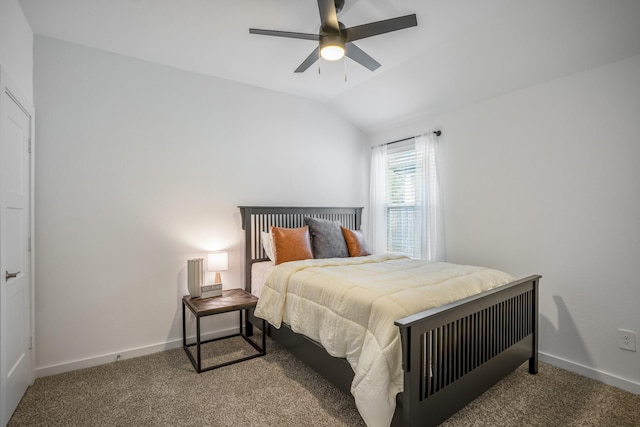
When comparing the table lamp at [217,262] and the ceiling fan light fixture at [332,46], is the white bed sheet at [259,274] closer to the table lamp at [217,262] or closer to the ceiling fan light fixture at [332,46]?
the table lamp at [217,262]

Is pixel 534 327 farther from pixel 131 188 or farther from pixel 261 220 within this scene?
pixel 131 188

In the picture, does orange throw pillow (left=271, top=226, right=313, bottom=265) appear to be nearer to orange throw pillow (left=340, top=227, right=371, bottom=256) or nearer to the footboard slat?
orange throw pillow (left=340, top=227, right=371, bottom=256)

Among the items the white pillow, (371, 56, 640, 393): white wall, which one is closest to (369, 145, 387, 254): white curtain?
(371, 56, 640, 393): white wall

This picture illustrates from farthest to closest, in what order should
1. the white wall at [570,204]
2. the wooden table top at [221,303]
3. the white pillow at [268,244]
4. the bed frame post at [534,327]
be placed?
the white pillow at [268,244] → the wooden table top at [221,303] → the bed frame post at [534,327] → the white wall at [570,204]

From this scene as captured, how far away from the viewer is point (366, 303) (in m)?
1.83

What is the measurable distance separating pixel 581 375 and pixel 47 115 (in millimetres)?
4720

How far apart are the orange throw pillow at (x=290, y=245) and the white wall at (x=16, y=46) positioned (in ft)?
7.21

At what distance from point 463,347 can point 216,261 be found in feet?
7.34

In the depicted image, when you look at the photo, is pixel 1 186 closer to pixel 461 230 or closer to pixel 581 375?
pixel 461 230

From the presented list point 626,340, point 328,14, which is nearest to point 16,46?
point 328,14

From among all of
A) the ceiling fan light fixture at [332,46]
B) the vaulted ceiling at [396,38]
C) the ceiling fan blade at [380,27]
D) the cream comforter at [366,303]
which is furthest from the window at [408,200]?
the ceiling fan light fixture at [332,46]

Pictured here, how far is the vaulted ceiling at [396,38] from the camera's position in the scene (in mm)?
2186

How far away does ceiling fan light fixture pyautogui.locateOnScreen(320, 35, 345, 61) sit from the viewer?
1984 mm

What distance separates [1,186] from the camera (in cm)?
176
